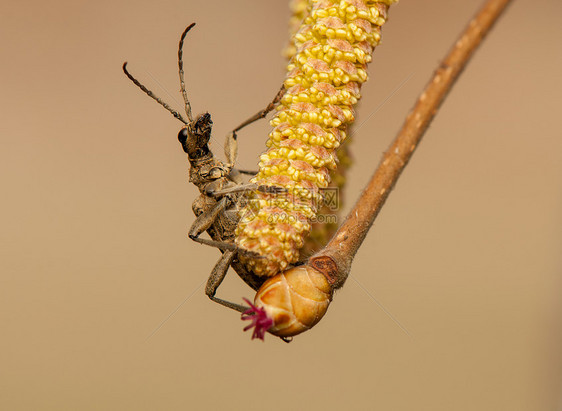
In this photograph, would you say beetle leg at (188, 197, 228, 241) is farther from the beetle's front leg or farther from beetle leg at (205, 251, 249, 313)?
beetle leg at (205, 251, 249, 313)

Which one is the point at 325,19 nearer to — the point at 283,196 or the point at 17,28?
the point at 283,196

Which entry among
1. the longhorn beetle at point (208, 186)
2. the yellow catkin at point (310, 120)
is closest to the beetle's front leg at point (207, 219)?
the longhorn beetle at point (208, 186)

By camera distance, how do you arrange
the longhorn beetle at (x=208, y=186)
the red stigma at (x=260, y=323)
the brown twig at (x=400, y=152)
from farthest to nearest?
the longhorn beetle at (x=208, y=186) < the red stigma at (x=260, y=323) < the brown twig at (x=400, y=152)

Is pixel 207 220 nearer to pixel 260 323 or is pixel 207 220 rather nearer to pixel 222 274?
pixel 222 274

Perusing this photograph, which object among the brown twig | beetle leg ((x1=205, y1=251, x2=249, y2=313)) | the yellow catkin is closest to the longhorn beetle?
beetle leg ((x1=205, y1=251, x2=249, y2=313))

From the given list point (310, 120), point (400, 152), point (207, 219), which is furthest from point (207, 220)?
point (400, 152)

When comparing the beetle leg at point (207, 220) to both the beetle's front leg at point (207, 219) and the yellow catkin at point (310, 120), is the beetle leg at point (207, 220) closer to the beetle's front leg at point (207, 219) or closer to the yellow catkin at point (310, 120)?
the beetle's front leg at point (207, 219)

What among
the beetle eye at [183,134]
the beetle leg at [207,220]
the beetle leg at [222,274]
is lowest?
the beetle leg at [222,274]
